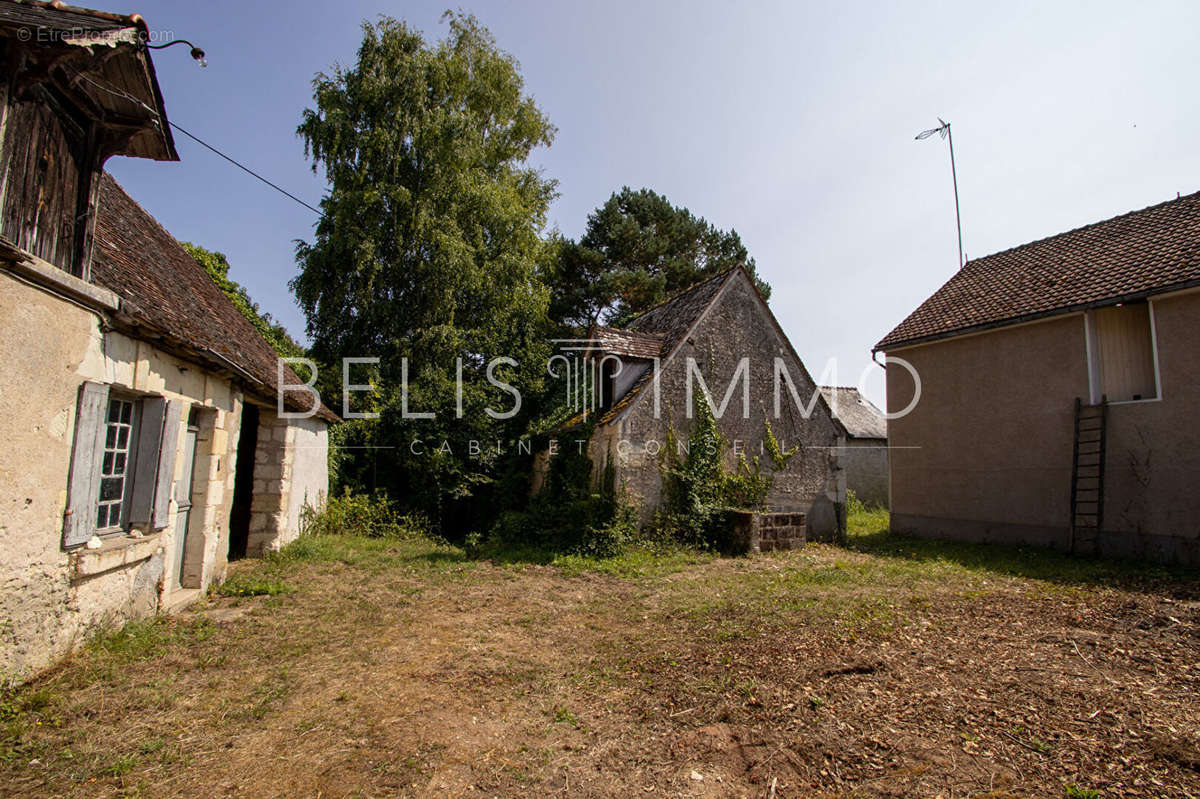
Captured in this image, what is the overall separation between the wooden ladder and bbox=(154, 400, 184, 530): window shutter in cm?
1361

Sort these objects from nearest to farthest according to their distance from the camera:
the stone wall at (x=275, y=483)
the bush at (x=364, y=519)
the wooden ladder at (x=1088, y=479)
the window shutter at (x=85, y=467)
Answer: the window shutter at (x=85, y=467), the stone wall at (x=275, y=483), the wooden ladder at (x=1088, y=479), the bush at (x=364, y=519)

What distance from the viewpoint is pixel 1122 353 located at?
33.0ft

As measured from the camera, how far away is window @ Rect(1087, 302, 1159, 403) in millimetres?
9820

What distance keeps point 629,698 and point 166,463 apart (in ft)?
16.6

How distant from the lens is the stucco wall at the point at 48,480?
3.90m

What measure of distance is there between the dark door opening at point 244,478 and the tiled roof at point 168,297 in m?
0.99

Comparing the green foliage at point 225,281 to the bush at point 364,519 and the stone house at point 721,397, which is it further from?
the stone house at point 721,397

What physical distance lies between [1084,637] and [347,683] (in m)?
6.90

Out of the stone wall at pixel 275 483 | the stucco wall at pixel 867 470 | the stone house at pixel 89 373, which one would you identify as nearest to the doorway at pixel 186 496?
the stone house at pixel 89 373

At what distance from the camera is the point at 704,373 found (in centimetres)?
1155

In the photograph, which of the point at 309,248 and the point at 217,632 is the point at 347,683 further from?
the point at 309,248

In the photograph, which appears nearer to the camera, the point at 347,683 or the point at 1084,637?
the point at 347,683

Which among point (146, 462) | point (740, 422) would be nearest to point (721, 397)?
point (740, 422)

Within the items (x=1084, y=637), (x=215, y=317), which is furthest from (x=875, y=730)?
(x=215, y=317)
